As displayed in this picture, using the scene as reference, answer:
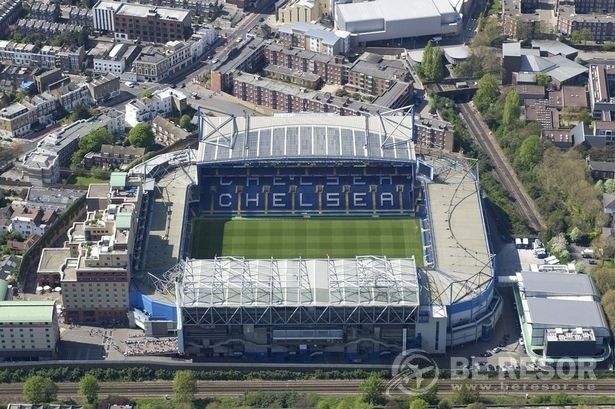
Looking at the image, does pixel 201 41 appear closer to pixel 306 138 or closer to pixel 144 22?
pixel 144 22

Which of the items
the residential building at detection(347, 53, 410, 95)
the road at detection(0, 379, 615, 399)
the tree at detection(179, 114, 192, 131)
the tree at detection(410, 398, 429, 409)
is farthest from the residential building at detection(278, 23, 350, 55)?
the tree at detection(410, 398, 429, 409)

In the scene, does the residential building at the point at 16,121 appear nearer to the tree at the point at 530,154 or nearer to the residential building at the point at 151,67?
A: the residential building at the point at 151,67

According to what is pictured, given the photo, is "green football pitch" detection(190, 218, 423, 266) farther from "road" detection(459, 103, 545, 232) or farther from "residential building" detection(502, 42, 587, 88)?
"residential building" detection(502, 42, 587, 88)

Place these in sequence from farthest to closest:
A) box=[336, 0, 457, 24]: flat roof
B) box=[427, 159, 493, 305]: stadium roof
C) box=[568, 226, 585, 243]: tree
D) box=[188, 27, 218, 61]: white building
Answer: box=[336, 0, 457, 24]: flat roof → box=[188, 27, 218, 61]: white building → box=[568, 226, 585, 243]: tree → box=[427, 159, 493, 305]: stadium roof

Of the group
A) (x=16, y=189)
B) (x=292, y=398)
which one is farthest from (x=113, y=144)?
(x=292, y=398)

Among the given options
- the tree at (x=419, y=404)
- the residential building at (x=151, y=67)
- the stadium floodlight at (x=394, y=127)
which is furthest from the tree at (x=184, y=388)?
the residential building at (x=151, y=67)

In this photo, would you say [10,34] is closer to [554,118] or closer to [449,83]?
[449,83]
